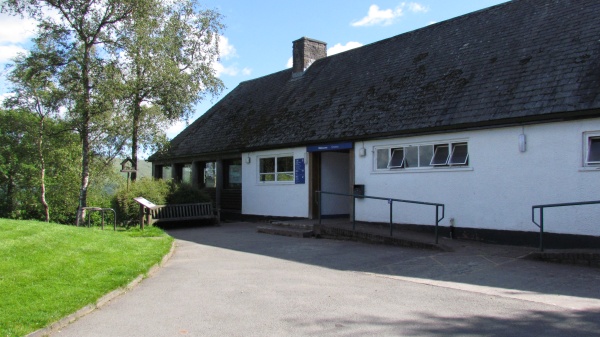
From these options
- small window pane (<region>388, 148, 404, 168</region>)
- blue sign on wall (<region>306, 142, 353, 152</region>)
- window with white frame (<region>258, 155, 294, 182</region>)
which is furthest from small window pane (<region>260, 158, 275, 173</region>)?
small window pane (<region>388, 148, 404, 168</region>)

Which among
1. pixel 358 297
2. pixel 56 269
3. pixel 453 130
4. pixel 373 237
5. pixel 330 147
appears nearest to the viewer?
pixel 358 297

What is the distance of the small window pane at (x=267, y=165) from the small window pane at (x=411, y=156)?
6.41m

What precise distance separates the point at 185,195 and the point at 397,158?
29.1 feet

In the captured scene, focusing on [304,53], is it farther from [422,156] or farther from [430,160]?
[430,160]

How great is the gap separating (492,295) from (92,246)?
7717mm

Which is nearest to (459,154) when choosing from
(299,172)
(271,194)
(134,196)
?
(299,172)

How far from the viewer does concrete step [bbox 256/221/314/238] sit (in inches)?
554

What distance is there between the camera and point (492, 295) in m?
6.88

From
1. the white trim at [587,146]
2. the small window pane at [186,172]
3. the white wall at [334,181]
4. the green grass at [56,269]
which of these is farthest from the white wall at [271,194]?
the white trim at [587,146]

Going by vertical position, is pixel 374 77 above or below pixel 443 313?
above

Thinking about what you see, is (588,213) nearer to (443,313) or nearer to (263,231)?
(443,313)

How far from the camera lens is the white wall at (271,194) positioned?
17453mm

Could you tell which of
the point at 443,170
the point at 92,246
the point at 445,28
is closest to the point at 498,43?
the point at 445,28

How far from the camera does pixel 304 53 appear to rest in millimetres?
21969
